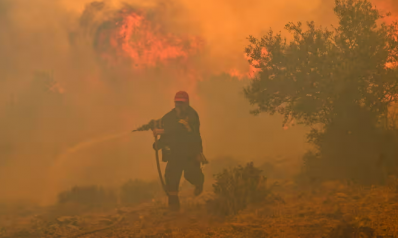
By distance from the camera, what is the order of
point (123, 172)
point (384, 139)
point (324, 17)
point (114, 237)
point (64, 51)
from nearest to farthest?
1. point (114, 237)
2. point (384, 139)
3. point (324, 17)
4. point (123, 172)
5. point (64, 51)

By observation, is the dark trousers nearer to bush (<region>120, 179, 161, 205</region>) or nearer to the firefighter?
the firefighter

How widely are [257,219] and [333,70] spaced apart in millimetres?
5617

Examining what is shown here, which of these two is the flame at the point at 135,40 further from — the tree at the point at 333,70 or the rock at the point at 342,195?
the rock at the point at 342,195

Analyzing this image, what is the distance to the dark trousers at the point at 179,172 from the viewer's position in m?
9.20

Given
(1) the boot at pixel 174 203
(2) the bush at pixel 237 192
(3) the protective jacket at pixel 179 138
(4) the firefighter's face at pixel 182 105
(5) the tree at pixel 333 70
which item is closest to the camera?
(2) the bush at pixel 237 192

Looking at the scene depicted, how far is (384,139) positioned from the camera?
10.5 m

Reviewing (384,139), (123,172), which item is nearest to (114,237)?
(123,172)

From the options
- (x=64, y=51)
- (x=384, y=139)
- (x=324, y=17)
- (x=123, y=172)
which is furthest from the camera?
(x=64, y=51)

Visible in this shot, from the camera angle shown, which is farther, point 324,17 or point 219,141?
point 219,141

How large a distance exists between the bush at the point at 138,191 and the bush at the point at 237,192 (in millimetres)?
3291

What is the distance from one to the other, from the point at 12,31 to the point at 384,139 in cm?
1514

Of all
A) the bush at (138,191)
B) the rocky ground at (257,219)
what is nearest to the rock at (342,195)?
the rocky ground at (257,219)

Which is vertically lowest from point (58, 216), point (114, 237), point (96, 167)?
point (114, 237)

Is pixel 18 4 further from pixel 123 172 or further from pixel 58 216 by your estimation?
pixel 58 216
